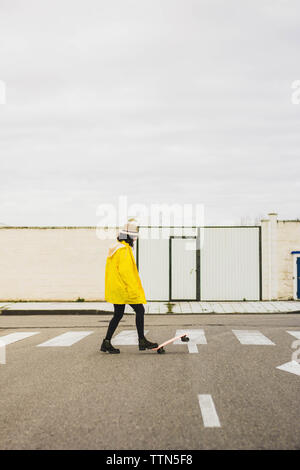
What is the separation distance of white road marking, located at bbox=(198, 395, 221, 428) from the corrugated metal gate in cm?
1658

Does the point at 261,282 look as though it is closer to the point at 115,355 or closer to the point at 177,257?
the point at 177,257

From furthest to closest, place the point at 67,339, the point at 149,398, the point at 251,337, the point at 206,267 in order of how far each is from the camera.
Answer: the point at 206,267, the point at 67,339, the point at 251,337, the point at 149,398

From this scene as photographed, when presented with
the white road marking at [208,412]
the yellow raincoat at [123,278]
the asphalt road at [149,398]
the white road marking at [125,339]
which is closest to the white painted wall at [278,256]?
the white road marking at [125,339]

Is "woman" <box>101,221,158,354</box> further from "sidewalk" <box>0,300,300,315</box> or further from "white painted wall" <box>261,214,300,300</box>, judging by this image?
"white painted wall" <box>261,214,300,300</box>

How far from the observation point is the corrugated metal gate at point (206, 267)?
73.2 feet

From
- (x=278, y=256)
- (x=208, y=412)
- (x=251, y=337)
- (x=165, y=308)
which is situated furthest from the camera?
(x=278, y=256)

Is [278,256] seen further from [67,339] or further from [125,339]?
[67,339]

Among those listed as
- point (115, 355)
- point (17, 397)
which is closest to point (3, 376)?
point (17, 397)

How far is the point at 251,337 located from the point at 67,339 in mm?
3499

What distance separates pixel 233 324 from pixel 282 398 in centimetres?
806

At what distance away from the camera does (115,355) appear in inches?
343

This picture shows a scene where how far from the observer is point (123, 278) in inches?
327

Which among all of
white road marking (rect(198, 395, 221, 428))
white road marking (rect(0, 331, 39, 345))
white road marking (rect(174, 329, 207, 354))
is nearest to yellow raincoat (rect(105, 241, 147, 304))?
white road marking (rect(174, 329, 207, 354))

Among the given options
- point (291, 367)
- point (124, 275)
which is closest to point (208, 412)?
point (291, 367)
